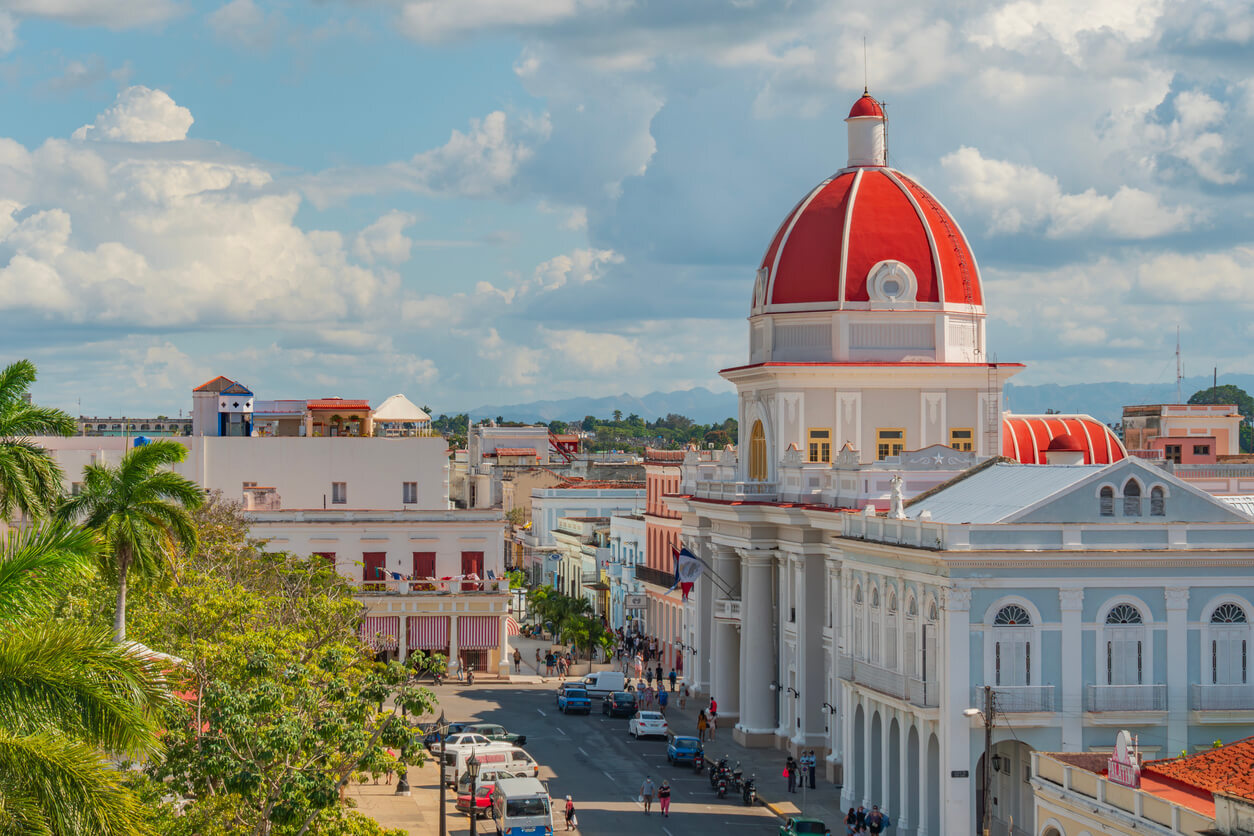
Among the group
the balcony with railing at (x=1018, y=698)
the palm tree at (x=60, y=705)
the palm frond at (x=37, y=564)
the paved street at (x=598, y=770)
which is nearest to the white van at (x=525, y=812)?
the paved street at (x=598, y=770)

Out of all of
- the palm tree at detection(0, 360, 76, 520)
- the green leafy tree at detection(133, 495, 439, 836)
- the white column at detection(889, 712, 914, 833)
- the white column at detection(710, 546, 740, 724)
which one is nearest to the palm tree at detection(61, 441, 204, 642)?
the green leafy tree at detection(133, 495, 439, 836)

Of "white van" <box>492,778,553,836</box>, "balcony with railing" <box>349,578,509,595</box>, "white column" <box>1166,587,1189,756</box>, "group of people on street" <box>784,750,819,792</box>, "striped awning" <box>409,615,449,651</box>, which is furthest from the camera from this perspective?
"balcony with railing" <box>349,578,509,595</box>

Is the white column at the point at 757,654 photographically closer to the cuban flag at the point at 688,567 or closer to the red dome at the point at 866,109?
the cuban flag at the point at 688,567

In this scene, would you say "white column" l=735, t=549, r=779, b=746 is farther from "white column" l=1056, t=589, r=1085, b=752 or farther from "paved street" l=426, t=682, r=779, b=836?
"white column" l=1056, t=589, r=1085, b=752

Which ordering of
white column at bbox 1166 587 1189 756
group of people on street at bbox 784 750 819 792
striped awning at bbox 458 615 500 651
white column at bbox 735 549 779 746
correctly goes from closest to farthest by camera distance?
white column at bbox 1166 587 1189 756
group of people on street at bbox 784 750 819 792
white column at bbox 735 549 779 746
striped awning at bbox 458 615 500 651

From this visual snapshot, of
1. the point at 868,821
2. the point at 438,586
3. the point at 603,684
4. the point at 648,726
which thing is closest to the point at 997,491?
the point at 868,821

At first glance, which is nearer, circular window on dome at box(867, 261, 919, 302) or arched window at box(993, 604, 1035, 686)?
arched window at box(993, 604, 1035, 686)

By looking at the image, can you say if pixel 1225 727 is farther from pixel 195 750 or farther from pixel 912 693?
pixel 195 750

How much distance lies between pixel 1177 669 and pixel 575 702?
3170 cm

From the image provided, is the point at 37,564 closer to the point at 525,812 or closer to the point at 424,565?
the point at 525,812

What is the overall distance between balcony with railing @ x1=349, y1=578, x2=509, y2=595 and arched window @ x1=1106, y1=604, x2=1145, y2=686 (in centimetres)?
3739

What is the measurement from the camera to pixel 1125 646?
45.0 m

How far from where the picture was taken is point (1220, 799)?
29406mm

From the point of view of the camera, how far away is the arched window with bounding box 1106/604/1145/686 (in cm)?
4491
